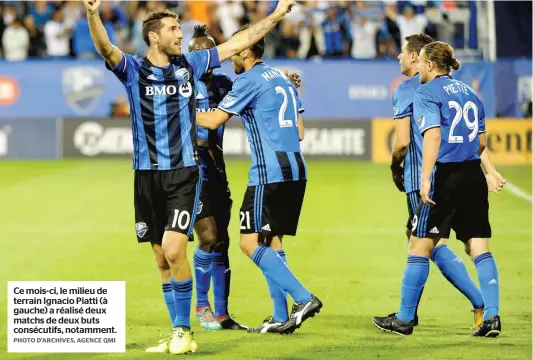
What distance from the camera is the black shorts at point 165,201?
24.4 feet

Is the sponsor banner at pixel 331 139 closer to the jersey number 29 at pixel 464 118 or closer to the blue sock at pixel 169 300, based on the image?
the jersey number 29 at pixel 464 118

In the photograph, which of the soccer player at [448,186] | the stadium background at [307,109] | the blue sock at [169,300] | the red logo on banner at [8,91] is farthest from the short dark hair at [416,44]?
the red logo on banner at [8,91]

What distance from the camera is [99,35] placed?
23.2 feet

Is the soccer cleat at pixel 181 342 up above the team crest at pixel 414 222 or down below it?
below

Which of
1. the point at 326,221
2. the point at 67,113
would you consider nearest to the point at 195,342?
the point at 326,221

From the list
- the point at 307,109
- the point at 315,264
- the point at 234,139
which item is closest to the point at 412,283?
the point at 315,264

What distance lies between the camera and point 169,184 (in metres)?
7.49

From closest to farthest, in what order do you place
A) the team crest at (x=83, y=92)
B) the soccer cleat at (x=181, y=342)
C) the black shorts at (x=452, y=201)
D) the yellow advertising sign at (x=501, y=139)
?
1. the soccer cleat at (x=181, y=342)
2. the black shorts at (x=452, y=201)
3. the yellow advertising sign at (x=501, y=139)
4. the team crest at (x=83, y=92)

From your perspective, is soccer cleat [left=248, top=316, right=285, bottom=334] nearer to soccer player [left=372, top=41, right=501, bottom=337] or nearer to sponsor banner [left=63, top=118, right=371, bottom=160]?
soccer player [left=372, top=41, right=501, bottom=337]

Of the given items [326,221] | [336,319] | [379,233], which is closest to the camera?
[336,319]

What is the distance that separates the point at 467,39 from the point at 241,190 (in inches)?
336

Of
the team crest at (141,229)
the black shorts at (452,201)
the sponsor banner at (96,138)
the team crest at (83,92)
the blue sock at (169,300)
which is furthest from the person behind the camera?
the team crest at (83,92)

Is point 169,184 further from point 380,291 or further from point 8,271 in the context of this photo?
point 8,271

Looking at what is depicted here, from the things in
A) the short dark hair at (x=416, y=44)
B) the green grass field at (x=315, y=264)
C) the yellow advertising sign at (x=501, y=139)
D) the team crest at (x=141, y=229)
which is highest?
the short dark hair at (x=416, y=44)
